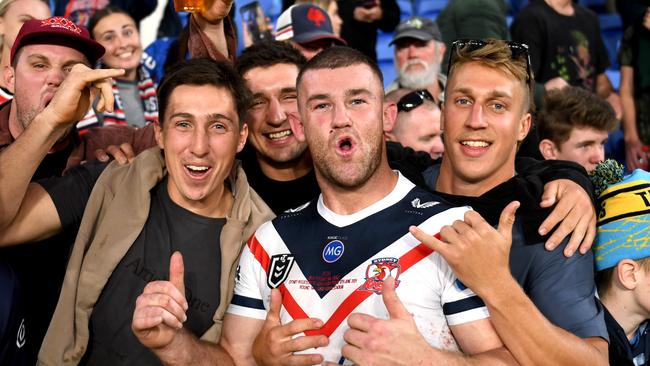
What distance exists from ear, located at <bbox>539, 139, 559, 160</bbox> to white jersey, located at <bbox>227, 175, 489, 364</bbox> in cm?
198

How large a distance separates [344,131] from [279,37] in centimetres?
255

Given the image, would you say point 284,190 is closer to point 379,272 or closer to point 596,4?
point 379,272

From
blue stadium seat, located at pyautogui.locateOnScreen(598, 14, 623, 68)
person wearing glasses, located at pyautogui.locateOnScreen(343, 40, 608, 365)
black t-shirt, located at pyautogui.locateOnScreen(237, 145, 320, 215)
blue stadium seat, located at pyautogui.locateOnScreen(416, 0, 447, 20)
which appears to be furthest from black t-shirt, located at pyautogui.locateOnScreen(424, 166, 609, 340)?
blue stadium seat, located at pyautogui.locateOnScreen(598, 14, 623, 68)

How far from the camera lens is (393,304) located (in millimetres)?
2820

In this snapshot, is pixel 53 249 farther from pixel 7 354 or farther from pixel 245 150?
pixel 245 150

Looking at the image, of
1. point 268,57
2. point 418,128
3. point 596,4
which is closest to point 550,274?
point 268,57

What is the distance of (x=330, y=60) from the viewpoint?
334 centimetres

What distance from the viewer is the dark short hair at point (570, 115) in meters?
4.97

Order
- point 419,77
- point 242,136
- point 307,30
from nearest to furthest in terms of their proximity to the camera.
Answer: point 242,136
point 307,30
point 419,77

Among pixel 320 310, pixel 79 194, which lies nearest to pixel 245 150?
pixel 79 194

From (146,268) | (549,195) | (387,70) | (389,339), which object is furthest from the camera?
(387,70)

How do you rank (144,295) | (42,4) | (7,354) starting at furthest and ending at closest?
(42,4), (7,354), (144,295)

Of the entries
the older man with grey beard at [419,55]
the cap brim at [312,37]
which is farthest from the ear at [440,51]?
the cap brim at [312,37]

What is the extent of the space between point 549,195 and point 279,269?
0.98 m
